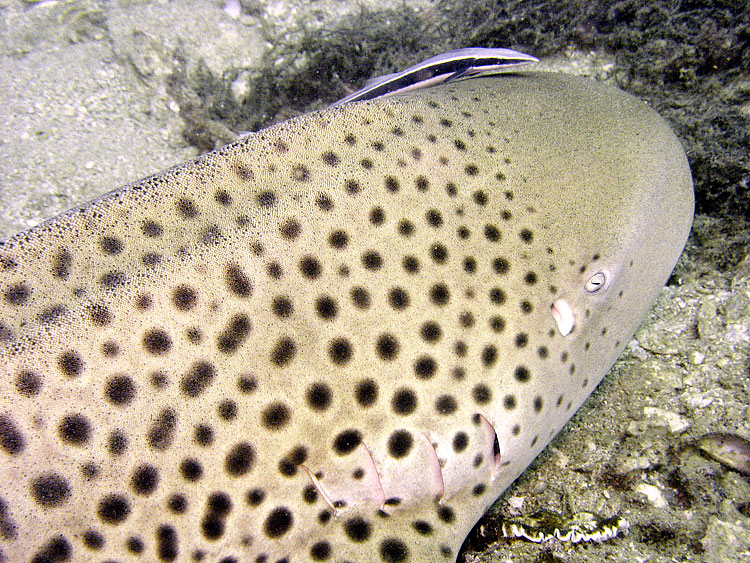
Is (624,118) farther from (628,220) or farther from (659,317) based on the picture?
(659,317)

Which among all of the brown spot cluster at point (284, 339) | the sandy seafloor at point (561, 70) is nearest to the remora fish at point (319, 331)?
the brown spot cluster at point (284, 339)

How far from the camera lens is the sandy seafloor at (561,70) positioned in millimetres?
2205

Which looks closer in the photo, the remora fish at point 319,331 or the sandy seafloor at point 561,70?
the remora fish at point 319,331

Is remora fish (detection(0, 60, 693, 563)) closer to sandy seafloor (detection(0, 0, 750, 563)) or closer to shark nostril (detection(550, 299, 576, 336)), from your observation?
shark nostril (detection(550, 299, 576, 336))

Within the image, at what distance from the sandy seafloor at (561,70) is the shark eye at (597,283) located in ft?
3.04

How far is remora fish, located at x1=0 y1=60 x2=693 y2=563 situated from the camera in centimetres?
153

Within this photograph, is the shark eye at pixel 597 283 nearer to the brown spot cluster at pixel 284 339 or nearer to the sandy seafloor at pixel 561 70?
the brown spot cluster at pixel 284 339

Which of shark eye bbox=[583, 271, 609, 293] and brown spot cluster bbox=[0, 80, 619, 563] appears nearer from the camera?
brown spot cluster bbox=[0, 80, 619, 563]

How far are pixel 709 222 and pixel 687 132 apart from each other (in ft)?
2.24

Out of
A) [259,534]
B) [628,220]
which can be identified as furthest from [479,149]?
[259,534]

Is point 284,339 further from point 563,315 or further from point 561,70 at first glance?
point 561,70

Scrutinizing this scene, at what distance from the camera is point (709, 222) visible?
2982mm

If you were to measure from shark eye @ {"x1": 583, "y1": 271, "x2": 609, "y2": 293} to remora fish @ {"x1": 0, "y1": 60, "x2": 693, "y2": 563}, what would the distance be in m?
0.01

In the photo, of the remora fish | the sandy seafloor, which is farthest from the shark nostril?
the sandy seafloor
